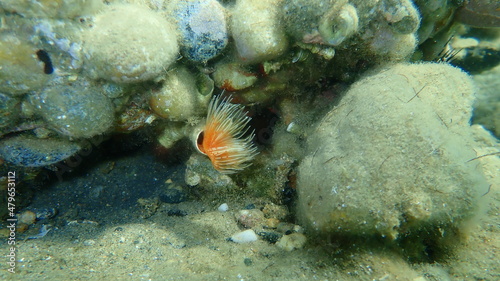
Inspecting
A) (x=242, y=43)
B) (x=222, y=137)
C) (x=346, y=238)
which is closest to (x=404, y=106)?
(x=346, y=238)

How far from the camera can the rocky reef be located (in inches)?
96.5

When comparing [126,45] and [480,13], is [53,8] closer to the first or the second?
[126,45]

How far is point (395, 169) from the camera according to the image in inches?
96.0

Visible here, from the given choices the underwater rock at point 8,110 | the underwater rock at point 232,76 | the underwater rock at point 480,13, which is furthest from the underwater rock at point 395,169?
the underwater rock at point 8,110

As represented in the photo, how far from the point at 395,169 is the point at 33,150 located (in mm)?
4048

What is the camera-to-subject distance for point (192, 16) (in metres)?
2.96

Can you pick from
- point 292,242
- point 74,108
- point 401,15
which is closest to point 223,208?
point 292,242

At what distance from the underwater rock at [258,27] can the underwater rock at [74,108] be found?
1.71m

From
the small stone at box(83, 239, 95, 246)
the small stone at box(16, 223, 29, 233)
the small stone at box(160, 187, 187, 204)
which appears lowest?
the small stone at box(16, 223, 29, 233)

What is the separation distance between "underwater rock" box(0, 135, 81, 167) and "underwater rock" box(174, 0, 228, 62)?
1.90 metres

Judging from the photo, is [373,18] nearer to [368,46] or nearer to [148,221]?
[368,46]

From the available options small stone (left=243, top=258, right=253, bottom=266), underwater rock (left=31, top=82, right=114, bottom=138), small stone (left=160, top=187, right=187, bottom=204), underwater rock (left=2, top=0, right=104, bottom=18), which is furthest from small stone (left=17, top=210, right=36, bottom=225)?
small stone (left=243, top=258, right=253, bottom=266)

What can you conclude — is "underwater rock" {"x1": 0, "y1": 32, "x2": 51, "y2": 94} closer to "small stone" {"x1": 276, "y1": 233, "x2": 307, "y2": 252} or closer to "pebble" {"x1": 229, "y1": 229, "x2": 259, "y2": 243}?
"pebble" {"x1": 229, "y1": 229, "x2": 259, "y2": 243}

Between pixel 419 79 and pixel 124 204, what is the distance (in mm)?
4353
